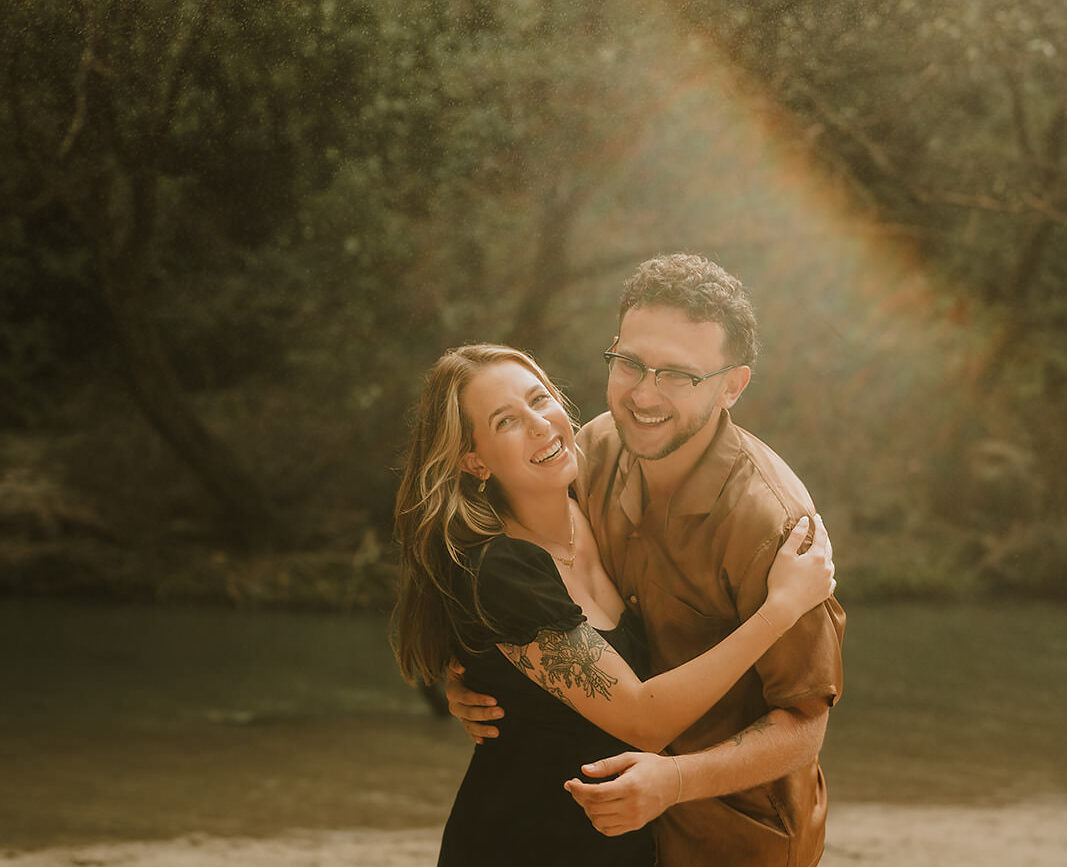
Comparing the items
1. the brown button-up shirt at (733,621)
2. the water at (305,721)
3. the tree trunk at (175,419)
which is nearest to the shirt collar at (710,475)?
the brown button-up shirt at (733,621)

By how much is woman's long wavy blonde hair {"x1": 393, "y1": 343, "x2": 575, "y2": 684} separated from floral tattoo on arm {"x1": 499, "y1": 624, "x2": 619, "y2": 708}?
12cm

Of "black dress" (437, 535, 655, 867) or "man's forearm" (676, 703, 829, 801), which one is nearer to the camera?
"man's forearm" (676, 703, 829, 801)

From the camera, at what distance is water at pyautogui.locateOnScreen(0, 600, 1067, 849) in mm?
4949

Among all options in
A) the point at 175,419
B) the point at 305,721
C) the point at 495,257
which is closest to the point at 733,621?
the point at 305,721

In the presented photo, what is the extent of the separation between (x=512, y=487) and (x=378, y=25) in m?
3.24

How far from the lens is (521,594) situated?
1687 millimetres

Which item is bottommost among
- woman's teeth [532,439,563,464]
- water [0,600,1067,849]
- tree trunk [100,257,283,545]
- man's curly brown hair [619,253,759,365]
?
water [0,600,1067,849]

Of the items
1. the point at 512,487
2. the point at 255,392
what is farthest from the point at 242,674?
the point at 512,487

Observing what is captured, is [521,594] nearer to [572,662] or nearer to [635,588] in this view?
[572,662]

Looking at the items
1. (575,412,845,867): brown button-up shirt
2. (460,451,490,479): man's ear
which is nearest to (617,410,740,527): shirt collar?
(575,412,845,867): brown button-up shirt

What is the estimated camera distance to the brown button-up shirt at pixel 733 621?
174cm

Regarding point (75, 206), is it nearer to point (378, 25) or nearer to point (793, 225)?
point (378, 25)

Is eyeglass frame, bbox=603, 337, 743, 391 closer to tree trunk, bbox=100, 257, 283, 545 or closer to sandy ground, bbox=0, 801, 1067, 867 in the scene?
sandy ground, bbox=0, 801, 1067, 867

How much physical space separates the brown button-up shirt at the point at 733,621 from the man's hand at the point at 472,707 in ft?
0.95
